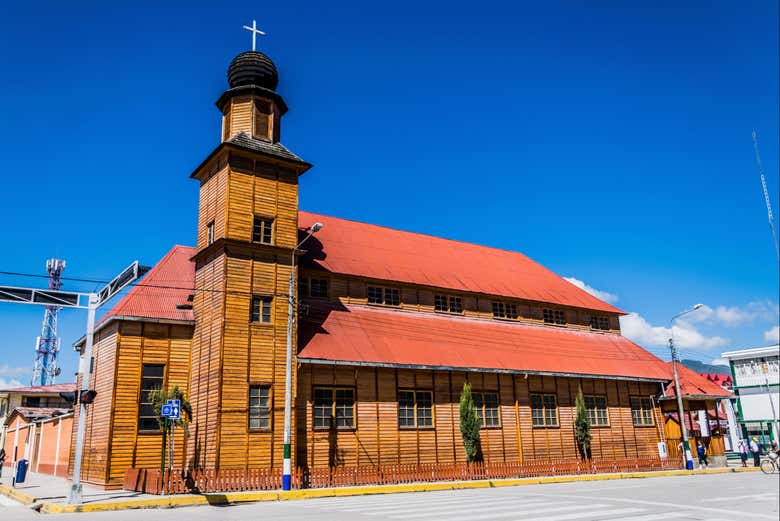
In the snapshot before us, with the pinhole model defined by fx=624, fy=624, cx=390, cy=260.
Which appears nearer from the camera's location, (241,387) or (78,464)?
(78,464)

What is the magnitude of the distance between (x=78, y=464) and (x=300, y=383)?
963cm

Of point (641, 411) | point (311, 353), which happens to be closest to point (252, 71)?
point (311, 353)

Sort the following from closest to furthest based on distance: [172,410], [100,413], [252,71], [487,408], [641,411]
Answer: [172,410] < [100,413] < [252,71] < [487,408] < [641,411]

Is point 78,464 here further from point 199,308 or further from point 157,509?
point 199,308

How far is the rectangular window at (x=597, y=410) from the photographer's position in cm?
3494

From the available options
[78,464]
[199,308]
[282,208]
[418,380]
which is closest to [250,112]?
[282,208]

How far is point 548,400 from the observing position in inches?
1323

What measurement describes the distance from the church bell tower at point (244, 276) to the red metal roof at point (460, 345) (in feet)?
7.40

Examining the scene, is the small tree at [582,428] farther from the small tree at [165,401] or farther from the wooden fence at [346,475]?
the small tree at [165,401]

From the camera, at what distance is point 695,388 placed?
→ 122ft

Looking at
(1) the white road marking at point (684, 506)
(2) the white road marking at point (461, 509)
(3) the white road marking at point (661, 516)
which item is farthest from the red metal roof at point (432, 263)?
(3) the white road marking at point (661, 516)

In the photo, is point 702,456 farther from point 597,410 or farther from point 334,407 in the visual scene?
point 334,407

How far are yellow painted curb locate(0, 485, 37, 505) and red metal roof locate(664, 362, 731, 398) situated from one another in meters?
32.9

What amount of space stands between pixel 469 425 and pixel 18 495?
60.2 ft
